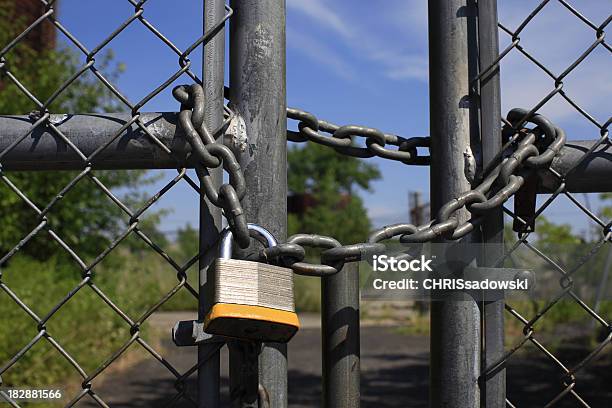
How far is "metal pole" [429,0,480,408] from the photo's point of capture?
100 centimetres

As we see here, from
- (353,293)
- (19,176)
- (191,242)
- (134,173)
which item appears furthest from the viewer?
(191,242)

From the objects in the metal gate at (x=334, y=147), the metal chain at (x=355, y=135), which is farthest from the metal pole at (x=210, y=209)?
the metal chain at (x=355, y=135)

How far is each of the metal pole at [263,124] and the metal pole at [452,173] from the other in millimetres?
233

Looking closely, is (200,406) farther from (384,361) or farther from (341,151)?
(384,361)

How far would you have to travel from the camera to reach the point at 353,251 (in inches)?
34.2

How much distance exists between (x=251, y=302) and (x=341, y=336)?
21 cm

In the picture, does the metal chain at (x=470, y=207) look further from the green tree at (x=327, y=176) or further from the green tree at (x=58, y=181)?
the green tree at (x=327, y=176)

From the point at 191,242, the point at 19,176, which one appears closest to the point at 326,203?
the point at 191,242

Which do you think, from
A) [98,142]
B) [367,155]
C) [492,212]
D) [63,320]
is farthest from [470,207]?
[63,320]

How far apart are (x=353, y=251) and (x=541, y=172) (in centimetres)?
35

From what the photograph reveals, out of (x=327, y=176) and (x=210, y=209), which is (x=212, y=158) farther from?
(x=327, y=176)

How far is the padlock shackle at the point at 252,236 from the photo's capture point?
90 centimetres

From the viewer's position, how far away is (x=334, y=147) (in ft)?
3.39

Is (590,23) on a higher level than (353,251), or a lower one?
higher
